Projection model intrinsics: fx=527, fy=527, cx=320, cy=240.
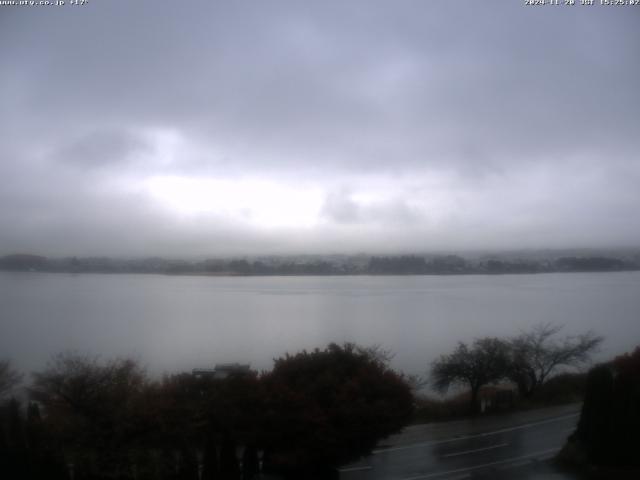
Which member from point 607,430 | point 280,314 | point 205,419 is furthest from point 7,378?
point 607,430

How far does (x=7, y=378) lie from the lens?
9203mm

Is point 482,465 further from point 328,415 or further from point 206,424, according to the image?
point 206,424

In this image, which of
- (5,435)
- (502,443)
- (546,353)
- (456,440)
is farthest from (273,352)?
(546,353)

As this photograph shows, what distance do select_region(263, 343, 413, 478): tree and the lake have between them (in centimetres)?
345

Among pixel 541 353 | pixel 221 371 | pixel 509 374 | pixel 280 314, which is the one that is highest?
pixel 280 314

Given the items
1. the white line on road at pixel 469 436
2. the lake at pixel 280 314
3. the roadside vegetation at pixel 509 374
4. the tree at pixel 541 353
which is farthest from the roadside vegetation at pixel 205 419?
the tree at pixel 541 353

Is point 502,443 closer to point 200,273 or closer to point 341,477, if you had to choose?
point 341,477

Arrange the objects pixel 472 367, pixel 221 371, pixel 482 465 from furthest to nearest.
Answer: pixel 472 367 → pixel 221 371 → pixel 482 465

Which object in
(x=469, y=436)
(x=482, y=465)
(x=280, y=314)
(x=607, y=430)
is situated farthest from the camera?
(x=280, y=314)

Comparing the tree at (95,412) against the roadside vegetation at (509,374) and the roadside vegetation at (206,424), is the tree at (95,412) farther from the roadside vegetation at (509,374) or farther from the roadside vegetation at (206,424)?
the roadside vegetation at (509,374)

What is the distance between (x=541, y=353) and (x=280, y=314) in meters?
7.86

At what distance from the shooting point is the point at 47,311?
13.3 m

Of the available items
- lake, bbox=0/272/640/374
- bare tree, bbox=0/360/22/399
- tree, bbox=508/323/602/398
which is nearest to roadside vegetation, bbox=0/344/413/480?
bare tree, bbox=0/360/22/399

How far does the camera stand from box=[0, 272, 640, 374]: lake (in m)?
12.0
